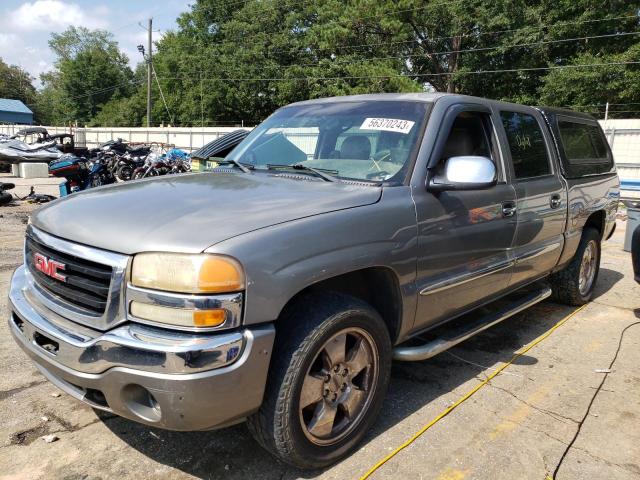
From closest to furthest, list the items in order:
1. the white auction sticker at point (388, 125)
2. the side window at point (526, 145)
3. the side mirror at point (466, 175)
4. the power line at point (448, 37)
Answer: the side mirror at point (466, 175), the white auction sticker at point (388, 125), the side window at point (526, 145), the power line at point (448, 37)

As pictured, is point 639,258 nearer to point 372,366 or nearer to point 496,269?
point 496,269

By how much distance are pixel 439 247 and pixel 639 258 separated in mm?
2898

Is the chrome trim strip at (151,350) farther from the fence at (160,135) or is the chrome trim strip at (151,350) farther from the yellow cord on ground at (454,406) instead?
the fence at (160,135)

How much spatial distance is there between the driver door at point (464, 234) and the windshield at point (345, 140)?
0.22 m

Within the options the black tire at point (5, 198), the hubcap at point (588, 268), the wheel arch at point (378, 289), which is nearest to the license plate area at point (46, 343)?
the wheel arch at point (378, 289)

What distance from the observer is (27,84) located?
103 meters

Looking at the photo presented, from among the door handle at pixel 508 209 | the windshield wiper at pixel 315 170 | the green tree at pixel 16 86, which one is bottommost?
the door handle at pixel 508 209

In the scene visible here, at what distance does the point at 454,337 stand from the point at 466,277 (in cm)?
38

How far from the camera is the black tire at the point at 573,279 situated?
16.7 ft

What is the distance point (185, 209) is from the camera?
7.98 feet

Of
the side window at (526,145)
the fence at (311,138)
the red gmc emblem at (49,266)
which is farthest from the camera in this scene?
the fence at (311,138)

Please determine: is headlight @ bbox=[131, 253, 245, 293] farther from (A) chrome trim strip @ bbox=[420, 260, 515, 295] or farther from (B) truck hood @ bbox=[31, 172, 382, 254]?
(A) chrome trim strip @ bbox=[420, 260, 515, 295]

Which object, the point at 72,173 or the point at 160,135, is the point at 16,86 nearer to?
the point at 160,135

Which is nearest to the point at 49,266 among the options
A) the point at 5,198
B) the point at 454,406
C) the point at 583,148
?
the point at 454,406
